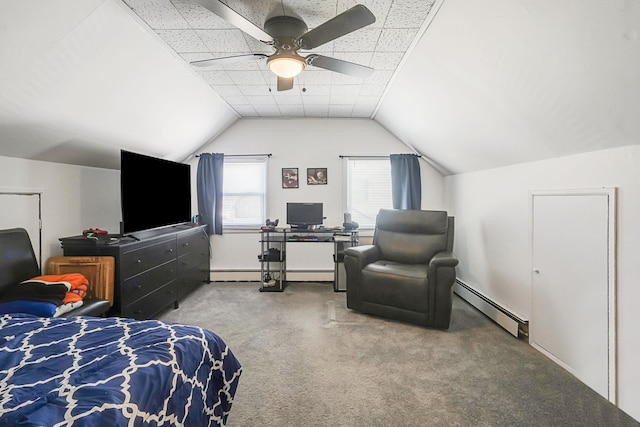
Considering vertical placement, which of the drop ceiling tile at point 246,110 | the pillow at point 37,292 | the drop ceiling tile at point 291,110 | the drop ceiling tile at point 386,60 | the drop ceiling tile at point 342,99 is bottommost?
the pillow at point 37,292

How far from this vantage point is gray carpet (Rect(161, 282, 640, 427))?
6.05ft

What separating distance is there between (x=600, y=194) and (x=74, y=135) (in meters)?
4.07

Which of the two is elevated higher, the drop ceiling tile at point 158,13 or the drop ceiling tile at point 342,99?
the drop ceiling tile at point 342,99

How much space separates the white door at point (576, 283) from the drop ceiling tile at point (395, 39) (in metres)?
1.67

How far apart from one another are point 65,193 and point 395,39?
11.0 feet

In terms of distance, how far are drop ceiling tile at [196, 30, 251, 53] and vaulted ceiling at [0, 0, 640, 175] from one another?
2 centimetres

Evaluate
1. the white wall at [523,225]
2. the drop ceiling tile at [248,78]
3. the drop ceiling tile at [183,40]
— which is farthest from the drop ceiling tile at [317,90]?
the white wall at [523,225]

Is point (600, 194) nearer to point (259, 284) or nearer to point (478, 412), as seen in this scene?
point (478, 412)

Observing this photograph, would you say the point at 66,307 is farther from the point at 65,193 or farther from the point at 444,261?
the point at 444,261

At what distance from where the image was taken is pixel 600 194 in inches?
79.5

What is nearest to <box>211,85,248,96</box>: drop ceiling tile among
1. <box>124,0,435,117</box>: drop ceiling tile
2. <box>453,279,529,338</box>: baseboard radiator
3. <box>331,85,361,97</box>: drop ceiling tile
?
<box>124,0,435,117</box>: drop ceiling tile

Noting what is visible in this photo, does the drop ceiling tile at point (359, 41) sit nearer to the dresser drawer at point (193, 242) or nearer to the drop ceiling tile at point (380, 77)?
the drop ceiling tile at point (380, 77)

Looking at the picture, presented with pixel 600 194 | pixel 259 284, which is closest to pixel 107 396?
pixel 600 194

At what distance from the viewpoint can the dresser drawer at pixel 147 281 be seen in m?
2.78
